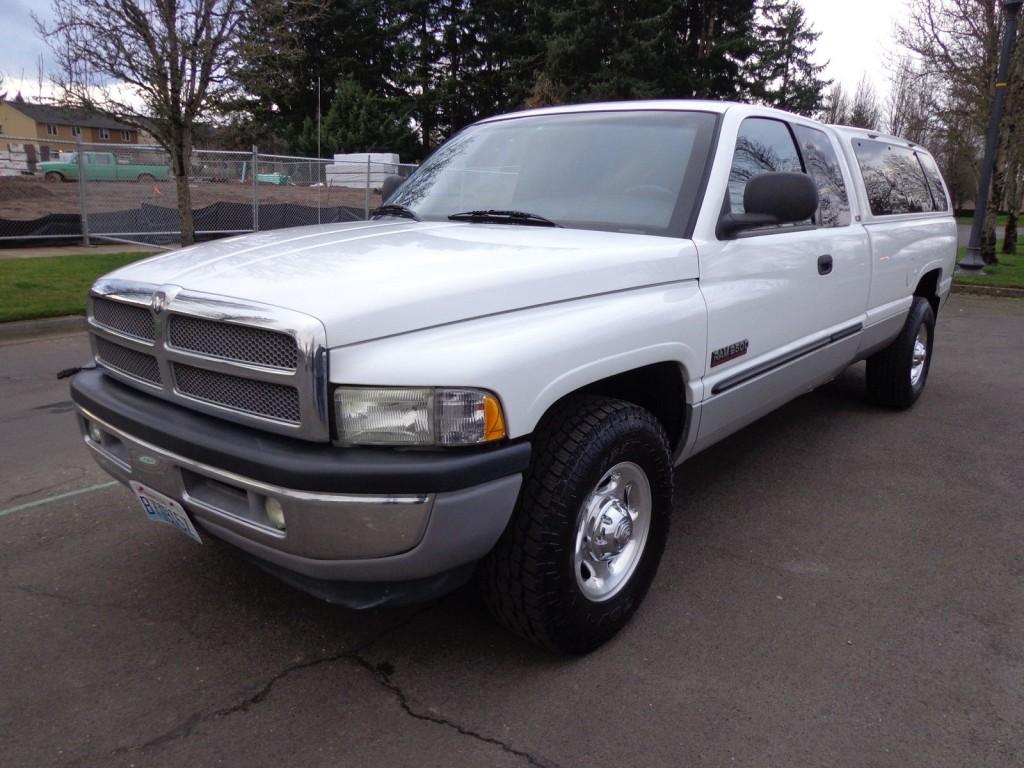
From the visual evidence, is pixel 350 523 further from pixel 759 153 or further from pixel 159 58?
pixel 159 58

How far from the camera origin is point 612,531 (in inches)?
109

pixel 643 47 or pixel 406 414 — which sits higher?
pixel 643 47

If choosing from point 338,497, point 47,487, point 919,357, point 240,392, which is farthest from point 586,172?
point 919,357

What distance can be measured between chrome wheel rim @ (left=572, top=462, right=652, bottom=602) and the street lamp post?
13476 mm

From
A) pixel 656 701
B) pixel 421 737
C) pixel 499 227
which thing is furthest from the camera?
pixel 499 227

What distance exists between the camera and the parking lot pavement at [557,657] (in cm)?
232

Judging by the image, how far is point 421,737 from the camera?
2340 mm

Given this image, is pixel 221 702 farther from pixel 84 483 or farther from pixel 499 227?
pixel 84 483

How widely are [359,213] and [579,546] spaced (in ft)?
58.9

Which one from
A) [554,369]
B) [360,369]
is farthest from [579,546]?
[360,369]

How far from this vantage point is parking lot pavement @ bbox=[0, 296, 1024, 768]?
2320mm

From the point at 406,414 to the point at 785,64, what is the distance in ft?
125

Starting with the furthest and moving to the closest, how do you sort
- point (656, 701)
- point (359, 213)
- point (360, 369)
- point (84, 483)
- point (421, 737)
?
point (359, 213) < point (84, 483) < point (656, 701) < point (421, 737) < point (360, 369)

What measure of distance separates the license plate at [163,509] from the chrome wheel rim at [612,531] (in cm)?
124
